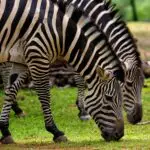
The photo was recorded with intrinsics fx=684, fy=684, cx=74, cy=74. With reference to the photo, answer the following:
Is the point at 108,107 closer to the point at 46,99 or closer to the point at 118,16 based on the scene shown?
the point at 46,99

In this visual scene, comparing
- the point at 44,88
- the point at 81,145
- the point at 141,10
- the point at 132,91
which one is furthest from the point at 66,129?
the point at 141,10

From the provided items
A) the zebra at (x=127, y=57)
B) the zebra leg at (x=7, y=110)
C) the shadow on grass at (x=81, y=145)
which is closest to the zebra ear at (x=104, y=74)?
the shadow on grass at (x=81, y=145)

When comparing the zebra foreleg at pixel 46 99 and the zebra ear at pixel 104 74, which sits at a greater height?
the zebra ear at pixel 104 74

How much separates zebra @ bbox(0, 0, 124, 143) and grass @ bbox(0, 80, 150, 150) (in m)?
0.56

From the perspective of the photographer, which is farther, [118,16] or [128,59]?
[118,16]

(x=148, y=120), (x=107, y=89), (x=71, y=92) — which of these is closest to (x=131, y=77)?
(x=148, y=120)

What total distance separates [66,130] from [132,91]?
168 centimetres

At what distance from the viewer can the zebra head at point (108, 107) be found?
11.6 m

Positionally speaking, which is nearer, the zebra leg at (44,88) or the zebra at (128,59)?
the zebra leg at (44,88)

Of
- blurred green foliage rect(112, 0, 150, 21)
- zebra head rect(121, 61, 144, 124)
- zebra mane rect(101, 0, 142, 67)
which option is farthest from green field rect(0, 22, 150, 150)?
blurred green foliage rect(112, 0, 150, 21)

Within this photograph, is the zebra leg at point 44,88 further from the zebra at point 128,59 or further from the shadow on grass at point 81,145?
the zebra at point 128,59

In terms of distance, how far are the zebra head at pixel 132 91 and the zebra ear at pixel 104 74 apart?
2913mm

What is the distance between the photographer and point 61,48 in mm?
11977

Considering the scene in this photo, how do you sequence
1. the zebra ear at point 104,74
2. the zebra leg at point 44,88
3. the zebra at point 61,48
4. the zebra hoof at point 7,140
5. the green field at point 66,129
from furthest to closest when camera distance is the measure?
the zebra hoof at point 7,140
the zebra leg at point 44,88
the zebra at point 61,48
the zebra ear at point 104,74
the green field at point 66,129
